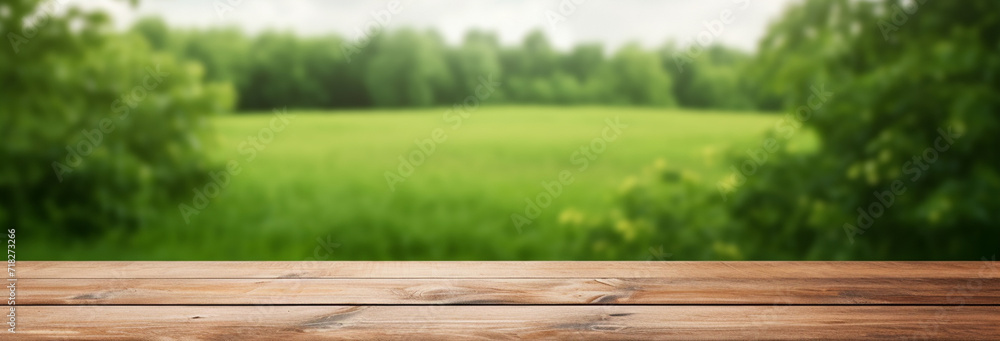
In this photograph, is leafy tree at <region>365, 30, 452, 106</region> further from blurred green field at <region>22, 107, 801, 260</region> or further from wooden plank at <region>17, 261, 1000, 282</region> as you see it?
wooden plank at <region>17, 261, 1000, 282</region>

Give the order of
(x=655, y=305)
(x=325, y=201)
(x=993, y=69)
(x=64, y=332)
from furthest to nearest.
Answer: (x=325, y=201), (x=993, y=69), (x=655, y=305), (x=64, y=332)

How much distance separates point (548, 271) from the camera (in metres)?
1.48

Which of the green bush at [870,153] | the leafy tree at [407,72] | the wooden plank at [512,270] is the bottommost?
the wooden plank at [512,270]

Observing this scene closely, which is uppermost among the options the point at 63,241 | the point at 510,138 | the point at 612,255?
the point at 510,138

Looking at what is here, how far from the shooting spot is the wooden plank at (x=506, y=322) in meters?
1.10

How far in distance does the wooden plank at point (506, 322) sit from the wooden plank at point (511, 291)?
0.13 ft

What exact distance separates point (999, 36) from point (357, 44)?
1.94m

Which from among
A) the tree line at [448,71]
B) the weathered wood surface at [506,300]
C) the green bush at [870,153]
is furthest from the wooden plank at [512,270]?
the tree line at [448,71]

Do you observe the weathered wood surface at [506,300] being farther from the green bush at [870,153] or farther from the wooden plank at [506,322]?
Result: the green bush at [870,153]

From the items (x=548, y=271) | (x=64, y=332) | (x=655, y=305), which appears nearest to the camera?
(x=64, y=332)

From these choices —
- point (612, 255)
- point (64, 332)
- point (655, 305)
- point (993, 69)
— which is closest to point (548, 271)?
point (655, 305)

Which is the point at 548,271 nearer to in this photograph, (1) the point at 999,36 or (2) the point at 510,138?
(2) the point at 510,138

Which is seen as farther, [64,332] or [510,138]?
[510,138]

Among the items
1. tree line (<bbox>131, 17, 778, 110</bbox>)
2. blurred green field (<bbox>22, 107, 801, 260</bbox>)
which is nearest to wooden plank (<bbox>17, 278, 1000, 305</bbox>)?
blurred green field (<bbox>22, 107, 801, 260</bbox>)
